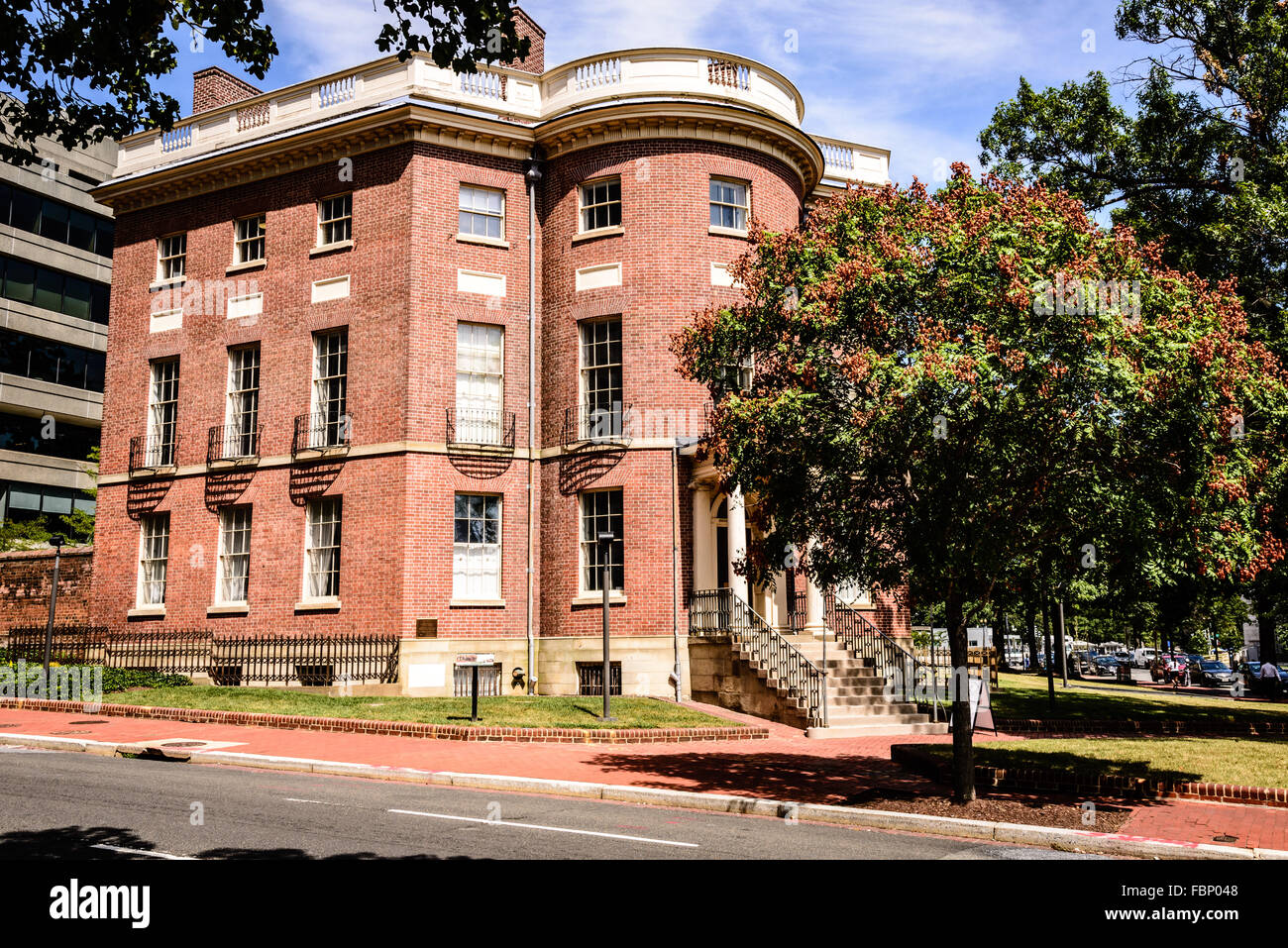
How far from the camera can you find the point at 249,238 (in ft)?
86.8

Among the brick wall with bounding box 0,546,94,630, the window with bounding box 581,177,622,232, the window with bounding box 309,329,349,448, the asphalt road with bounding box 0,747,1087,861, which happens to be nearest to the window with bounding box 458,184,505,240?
the window with bounding box 581,177,622,232

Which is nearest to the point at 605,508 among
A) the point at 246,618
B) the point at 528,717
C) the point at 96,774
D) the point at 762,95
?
the point at 528,717

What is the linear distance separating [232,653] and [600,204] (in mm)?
13682

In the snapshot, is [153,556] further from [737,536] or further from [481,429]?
[737,536]

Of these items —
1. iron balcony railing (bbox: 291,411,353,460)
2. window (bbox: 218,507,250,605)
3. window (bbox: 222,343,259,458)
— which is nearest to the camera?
iron balcony railing (bbox: 291,411,353,460)

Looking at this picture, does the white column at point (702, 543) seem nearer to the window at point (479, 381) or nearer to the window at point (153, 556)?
the window at point (479, 381)

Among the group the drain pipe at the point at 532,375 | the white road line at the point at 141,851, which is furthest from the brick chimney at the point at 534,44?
the white road line at the point at 141,851

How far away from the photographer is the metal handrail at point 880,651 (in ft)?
72.4

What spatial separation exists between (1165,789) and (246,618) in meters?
20.1

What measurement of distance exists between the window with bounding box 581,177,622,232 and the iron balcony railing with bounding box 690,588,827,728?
9.03 metres

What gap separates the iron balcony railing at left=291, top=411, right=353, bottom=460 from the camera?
953 inches

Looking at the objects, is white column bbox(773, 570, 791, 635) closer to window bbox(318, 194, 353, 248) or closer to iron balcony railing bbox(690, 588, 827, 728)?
iron balcony railing bbox(690, 588, 827, 728)

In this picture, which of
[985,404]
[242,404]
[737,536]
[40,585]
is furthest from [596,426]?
[40,585]

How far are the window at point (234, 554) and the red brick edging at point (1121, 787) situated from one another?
18907 millimetres
